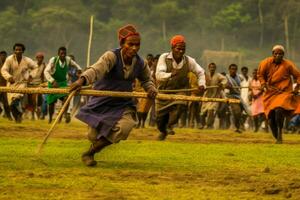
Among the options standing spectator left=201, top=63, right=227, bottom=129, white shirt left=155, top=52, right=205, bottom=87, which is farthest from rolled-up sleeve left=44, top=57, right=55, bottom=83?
white shirt left=155, top=52, right=205, bottom=87

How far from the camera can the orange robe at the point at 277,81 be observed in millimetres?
15094

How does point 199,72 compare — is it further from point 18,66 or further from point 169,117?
point 18,66

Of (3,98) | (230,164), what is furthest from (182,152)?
(3,98)

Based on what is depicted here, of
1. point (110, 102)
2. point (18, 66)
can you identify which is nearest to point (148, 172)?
point (110, 102)

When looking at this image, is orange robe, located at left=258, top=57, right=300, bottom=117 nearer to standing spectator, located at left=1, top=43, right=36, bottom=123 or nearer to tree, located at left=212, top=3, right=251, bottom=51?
standing spectator, located at left=1, top=43, right=36, bottom=123

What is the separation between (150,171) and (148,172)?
0.37 ft

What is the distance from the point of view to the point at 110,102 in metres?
9.84

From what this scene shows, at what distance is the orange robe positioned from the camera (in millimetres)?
15094

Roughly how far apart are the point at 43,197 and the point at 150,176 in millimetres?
1843

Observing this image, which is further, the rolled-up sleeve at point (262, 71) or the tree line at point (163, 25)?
the tree line at point (163, 25)

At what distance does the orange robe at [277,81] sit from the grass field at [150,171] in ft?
3.38

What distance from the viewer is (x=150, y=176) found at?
29.5 ft

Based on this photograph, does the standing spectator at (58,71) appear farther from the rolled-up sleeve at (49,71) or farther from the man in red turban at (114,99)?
the man in red turban at (114,99)

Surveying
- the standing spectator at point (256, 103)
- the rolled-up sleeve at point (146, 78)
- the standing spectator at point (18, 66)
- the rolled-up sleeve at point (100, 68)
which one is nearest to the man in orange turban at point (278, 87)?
the rolled-up sleeve at point (146, 78)
